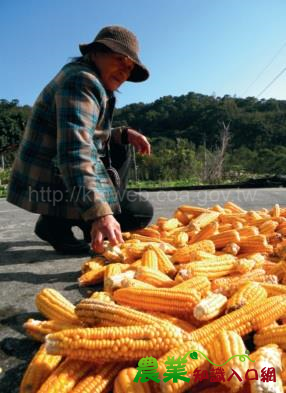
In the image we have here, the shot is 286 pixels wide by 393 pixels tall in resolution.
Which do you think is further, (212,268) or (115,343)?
(212,268)

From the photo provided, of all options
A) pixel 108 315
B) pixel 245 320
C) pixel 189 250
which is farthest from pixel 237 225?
pixel 108 315

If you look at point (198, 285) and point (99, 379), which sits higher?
point (198, 285)

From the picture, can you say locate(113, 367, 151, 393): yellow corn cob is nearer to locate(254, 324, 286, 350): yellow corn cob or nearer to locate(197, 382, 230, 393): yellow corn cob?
locate(197, 382, 230, 393): yellow corn cob

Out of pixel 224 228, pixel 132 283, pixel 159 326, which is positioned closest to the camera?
pixel 159 326

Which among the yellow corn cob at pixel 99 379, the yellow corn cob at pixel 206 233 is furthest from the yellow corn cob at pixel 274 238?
A: the yellow corn cob at pixel 99 379

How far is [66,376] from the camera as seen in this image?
1134mm

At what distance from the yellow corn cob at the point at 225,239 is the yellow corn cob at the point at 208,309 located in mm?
1185

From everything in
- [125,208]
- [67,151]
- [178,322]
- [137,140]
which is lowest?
[178,322]

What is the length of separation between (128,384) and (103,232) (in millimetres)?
818

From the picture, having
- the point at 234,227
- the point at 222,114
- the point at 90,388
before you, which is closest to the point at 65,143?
the point at 90,388

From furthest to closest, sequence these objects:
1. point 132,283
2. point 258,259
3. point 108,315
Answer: point 258,259 → point 132,283 → point 108,315

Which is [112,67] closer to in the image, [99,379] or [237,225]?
[237,225]

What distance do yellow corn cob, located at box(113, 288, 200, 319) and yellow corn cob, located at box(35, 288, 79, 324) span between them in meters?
0.24

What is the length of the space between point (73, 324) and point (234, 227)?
1.96m
